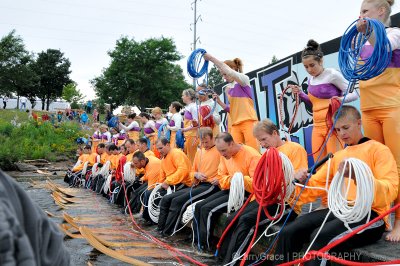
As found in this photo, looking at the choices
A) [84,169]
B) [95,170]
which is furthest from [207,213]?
[84,169]

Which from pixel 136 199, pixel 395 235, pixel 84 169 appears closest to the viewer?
Result: pixel 395 235

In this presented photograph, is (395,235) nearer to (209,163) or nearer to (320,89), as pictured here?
(320,89)

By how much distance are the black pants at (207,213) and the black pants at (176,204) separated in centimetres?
48

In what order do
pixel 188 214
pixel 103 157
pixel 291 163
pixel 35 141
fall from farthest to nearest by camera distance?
1. pixel 35 141
2. pixel 103 157
3. pixel 188 214
4. pixel 291 163

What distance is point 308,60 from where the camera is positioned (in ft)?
16.1

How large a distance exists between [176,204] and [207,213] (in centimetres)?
120

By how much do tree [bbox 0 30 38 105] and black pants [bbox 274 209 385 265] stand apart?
57535mm

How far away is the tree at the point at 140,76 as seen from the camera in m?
56.0

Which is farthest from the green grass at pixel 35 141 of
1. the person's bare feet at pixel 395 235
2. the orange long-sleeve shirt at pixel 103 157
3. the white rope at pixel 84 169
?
the person's bare feet at pixel 395 235

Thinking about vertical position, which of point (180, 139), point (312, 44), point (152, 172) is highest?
point (312, 44)

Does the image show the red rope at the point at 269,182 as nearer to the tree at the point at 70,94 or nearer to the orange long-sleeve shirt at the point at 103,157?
the orange long-sleeve shirt at the point at 103,157

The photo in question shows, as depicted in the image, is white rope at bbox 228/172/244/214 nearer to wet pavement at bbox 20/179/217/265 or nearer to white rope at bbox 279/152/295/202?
wet pavement at bbox 20/179/217/265

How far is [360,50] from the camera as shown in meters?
3.86

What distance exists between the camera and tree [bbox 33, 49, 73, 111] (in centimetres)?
7238
